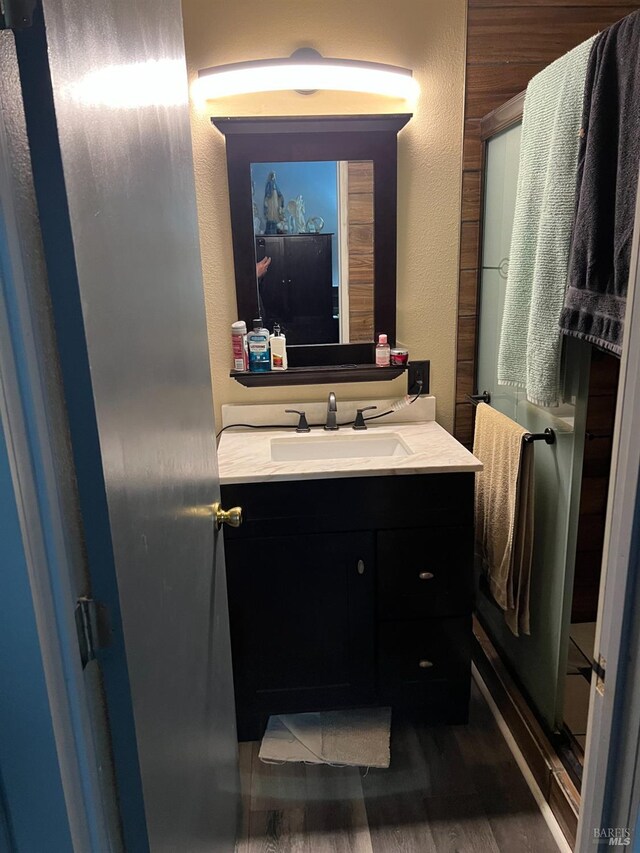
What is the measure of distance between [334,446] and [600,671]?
51.3 inches

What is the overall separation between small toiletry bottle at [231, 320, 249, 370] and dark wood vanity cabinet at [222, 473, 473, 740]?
532 mm

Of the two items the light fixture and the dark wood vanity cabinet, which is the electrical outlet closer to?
the dark wood vanity cabinet

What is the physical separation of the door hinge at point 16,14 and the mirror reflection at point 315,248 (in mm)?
1500

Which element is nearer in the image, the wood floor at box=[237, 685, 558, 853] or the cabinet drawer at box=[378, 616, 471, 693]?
the wood floor at box=[237, 685, 558, 853]

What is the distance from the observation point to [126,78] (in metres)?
0.75

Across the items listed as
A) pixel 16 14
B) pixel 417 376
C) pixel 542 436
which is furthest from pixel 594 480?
pixel 16 14

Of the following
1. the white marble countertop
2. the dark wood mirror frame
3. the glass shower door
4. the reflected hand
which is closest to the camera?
the glass shower door

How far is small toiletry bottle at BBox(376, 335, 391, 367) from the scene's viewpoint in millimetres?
2098

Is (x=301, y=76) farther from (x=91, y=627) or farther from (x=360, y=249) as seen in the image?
(x=91, y=627)

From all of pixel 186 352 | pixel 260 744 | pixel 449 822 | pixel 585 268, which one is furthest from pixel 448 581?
pixel 186 352

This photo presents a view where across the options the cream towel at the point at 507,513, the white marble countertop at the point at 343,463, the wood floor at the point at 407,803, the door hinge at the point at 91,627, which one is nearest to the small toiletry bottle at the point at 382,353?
the white marble countertop at the point at 343,463

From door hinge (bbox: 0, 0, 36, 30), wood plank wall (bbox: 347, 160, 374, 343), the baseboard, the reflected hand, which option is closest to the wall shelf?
wood plank wall (bbox: 347, 160, 374, 343)

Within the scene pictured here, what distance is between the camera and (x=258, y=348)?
6.79 ft

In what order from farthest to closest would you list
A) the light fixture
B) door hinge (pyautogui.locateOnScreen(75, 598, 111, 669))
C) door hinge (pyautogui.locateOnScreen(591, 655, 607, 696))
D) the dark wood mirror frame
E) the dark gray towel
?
the dark wood mirror frame
the light fixture
the dark gray towel
door hinge (pyautogui.locateOnScreen(591, 655, 607, 696))
door hinge (pyautogui.locateOnScreen(75, 598, 111, 669))
